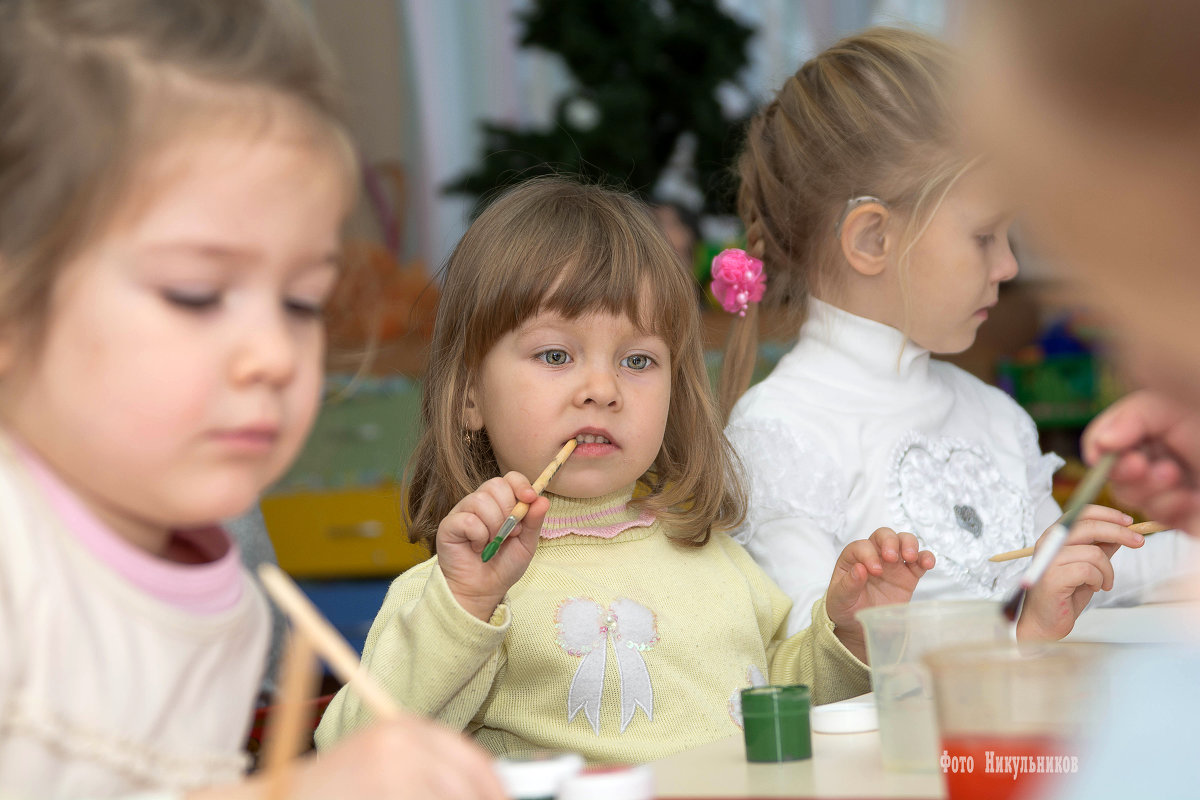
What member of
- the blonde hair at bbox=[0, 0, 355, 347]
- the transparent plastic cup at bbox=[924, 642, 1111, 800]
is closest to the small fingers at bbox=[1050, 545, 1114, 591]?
the transparent plastic cup at bbox=[924, 642, 1111, 800]

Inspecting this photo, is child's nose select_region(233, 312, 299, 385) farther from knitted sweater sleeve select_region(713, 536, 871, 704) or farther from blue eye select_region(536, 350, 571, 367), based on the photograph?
knitted sweater sleeve select_region(713, 536, 871, 704)

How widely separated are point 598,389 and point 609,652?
0.86ft

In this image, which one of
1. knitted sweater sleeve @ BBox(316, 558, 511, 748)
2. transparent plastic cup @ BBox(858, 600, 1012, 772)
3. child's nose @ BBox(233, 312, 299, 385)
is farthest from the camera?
knitted sweater sleeve @ BBox(316, 558, 511, 748)

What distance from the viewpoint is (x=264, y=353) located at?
61 cm

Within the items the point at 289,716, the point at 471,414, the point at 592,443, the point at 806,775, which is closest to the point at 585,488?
the point at 592,443

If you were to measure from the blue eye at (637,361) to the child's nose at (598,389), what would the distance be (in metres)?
0.05

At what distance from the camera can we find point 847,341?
1515 millimetres

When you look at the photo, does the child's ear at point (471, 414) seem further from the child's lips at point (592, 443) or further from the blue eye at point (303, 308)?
the blue eye at point (303, 308)

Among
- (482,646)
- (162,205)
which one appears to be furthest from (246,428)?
(482,646)

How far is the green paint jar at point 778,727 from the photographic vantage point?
0.77m

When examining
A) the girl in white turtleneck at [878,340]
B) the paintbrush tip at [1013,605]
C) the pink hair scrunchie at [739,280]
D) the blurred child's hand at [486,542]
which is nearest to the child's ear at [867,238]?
the girl in white turtleneck at [878,340]

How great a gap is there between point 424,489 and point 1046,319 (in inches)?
106

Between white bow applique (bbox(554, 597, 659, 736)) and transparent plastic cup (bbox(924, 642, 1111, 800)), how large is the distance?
0.54 metres

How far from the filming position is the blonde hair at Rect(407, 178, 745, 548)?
121cm
